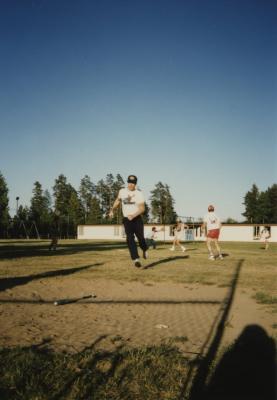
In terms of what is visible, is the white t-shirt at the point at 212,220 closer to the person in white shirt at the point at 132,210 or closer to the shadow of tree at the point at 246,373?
the person in white shirt at the point at 132,210

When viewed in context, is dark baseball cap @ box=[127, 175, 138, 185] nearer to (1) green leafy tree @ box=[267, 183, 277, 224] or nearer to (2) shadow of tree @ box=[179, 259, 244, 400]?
(2) shadow of tree @ box=[179, 259, 244, 400]

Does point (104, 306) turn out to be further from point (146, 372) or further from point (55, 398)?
point (55, 398)

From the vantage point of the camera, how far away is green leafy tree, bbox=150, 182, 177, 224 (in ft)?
343

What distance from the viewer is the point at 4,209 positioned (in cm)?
6512

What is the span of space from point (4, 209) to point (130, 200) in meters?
62.4

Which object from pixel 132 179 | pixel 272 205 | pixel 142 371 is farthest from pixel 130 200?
pixel 272 205

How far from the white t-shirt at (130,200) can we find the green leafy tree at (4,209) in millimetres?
54300

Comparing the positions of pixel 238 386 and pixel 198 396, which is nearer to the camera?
pixel 198 396

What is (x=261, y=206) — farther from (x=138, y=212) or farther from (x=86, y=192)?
(x=138, y=212)

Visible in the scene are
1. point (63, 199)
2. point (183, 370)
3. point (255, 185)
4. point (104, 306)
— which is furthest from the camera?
point (255, 185)

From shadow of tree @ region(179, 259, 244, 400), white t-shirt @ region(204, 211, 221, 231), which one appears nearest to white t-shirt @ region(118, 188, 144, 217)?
shadow of tree @ region(179, 259, 244, 400)

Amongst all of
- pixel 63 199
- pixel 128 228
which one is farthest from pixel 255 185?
pixel 128 228

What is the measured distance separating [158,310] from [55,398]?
2.71 metres

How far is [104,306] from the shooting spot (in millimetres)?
4871
